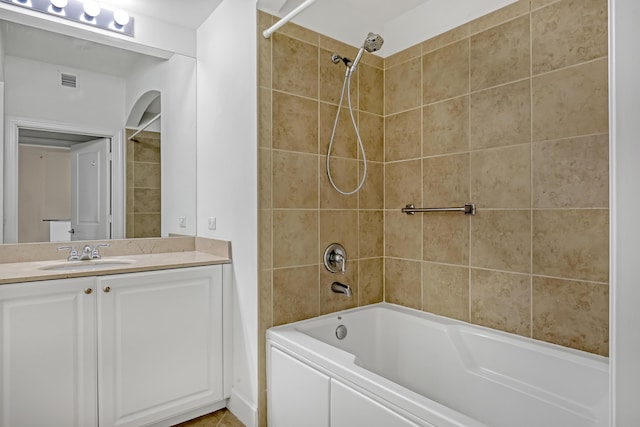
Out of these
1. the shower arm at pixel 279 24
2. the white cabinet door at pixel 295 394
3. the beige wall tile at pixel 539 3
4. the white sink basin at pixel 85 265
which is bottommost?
the white cabinet door at pixel 295 394

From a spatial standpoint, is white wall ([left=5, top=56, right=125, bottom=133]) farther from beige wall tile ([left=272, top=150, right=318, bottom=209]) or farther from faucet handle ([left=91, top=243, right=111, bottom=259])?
beige wall tile ([left=272, top=150, right=318, bottom=209])

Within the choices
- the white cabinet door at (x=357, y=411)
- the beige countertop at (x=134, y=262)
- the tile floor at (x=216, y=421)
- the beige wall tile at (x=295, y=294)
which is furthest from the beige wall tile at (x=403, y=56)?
the tile floor at (x=216, y=421)

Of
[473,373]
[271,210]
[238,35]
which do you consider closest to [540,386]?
[473,373]

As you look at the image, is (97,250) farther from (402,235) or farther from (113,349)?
(402,235)

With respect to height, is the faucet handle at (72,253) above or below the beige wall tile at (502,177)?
below

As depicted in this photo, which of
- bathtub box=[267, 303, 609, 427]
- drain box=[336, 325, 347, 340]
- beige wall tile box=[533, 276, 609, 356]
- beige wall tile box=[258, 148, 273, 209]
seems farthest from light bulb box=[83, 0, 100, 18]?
beige wall tile box=[533, 276, 609, 356]

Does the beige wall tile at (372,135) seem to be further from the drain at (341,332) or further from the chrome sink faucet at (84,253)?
the chrome sink faucet at (84,253)

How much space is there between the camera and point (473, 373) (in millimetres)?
1907

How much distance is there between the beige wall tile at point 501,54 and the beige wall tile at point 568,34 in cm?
5

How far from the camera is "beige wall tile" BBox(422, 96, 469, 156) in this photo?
6.99 feet

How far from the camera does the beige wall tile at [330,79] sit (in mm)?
2264

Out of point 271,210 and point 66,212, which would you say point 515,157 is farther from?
point 66,212

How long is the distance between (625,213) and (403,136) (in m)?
1.90

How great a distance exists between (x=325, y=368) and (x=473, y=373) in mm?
803
